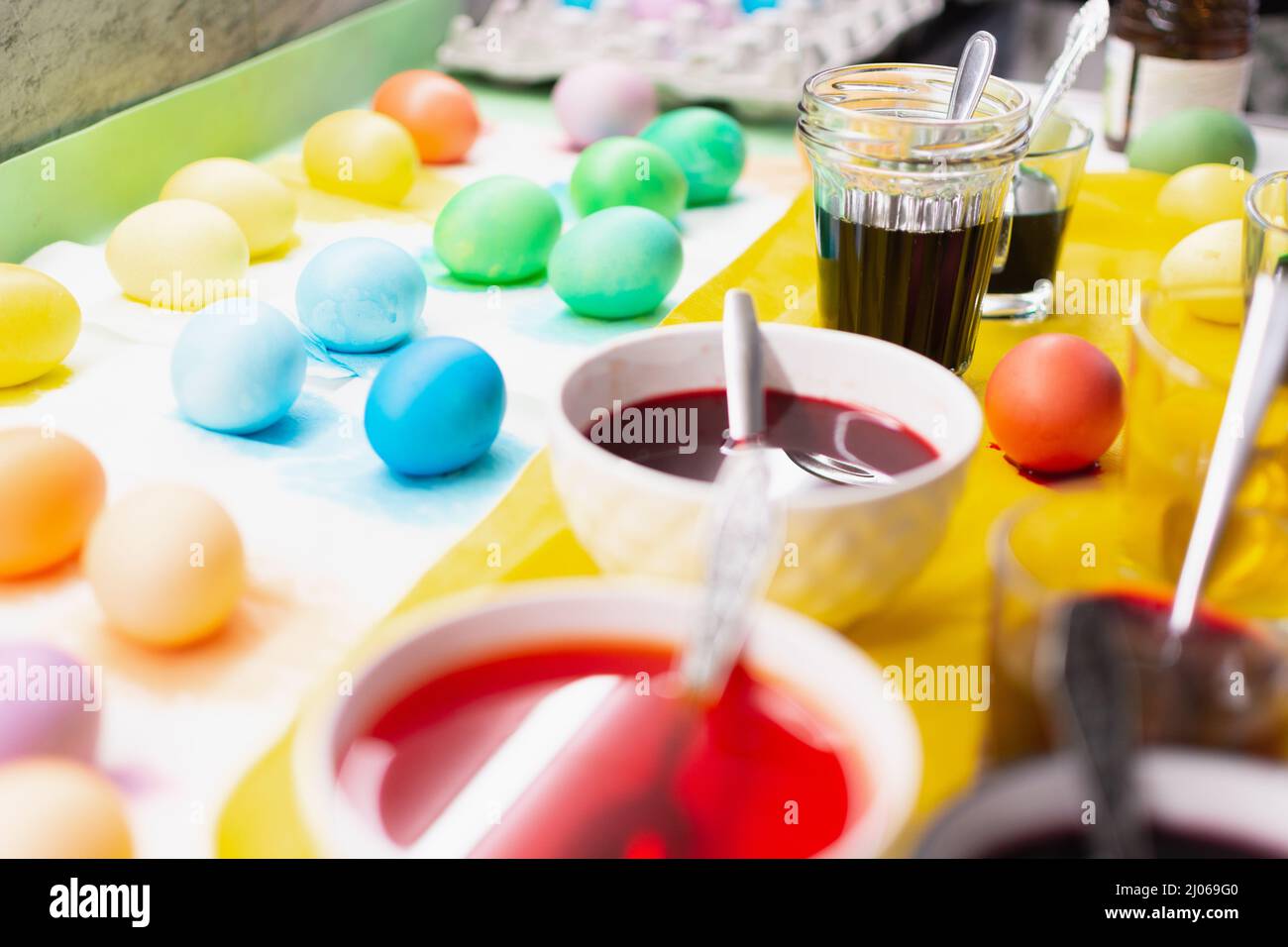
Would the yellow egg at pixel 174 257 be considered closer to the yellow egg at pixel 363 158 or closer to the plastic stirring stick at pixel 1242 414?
the yellow egg at pixel 363 158

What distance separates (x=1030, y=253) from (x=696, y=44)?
0.70 metres

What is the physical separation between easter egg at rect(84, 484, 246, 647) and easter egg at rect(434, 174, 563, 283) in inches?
19.5

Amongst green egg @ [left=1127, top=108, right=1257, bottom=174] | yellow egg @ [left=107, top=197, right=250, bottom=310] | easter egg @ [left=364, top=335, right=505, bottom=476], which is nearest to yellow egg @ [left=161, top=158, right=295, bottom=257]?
yellow egg @ [left=107, top=197, right=250, bottom=310]

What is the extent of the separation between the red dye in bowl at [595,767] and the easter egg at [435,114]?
3.36 feet

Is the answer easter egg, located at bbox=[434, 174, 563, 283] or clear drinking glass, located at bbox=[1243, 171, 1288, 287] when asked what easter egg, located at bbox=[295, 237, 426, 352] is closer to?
easter egg, located at bbox=[434, 174, 563, 283]

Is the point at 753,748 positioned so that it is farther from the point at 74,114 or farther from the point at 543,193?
the point at 74,114

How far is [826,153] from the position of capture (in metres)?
0.92

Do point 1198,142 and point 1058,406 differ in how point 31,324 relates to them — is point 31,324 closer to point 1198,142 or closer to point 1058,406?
point 1058,406

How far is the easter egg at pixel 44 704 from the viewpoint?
0.59m

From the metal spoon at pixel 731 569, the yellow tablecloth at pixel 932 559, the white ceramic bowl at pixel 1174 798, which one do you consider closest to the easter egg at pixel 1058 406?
the yellow tablecloth at pixel 932 559

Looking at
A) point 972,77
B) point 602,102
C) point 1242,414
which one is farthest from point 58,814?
point 602,102

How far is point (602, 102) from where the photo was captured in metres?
1.48

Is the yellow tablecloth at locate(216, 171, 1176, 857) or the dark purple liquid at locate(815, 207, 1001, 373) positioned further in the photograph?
the dark purple liquid at locate(815, 207, 1001, 373)

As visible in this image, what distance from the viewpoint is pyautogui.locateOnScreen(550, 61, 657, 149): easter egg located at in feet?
4.86
